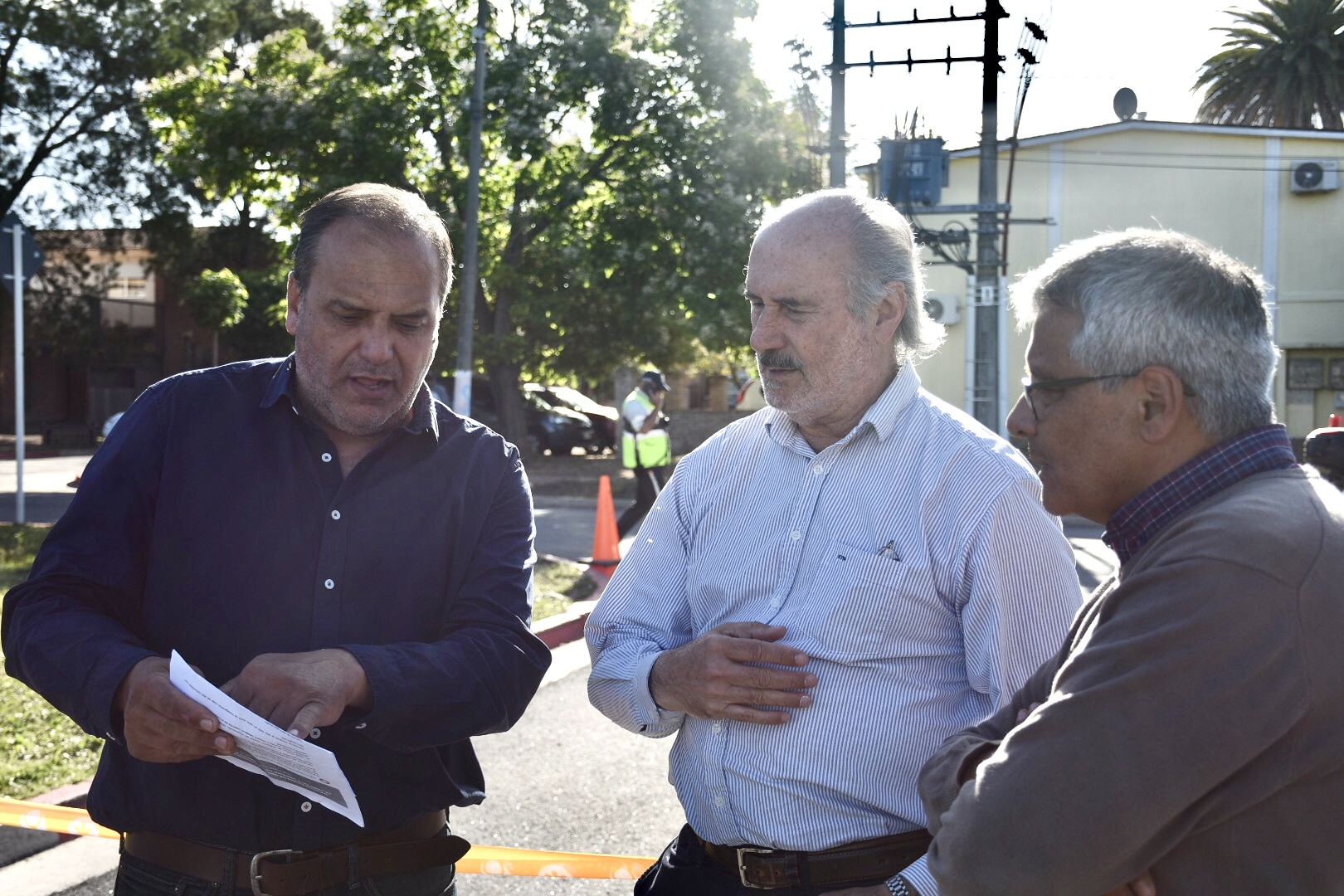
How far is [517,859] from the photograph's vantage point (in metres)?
3.82

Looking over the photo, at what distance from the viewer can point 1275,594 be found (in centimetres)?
150

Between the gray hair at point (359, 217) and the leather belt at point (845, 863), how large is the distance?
136cm

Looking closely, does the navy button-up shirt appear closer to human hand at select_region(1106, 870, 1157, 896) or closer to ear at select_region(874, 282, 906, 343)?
ear at select_region(874, 282, 906, 343)

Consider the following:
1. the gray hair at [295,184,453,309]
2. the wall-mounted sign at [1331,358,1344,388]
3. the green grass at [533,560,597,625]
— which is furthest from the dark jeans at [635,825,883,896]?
the wall-mounted sign at [1331,358,1344,388]

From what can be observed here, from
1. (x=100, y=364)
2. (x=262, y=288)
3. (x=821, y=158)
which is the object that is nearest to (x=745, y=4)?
(x=821, y=158)

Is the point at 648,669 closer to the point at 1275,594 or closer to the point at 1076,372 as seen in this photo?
the point at 1076,372

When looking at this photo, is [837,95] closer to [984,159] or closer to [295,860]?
[984,159]

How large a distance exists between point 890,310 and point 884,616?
65cm

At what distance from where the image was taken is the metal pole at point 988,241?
17.7 metres

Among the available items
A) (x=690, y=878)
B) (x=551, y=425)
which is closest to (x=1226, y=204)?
(x=551, y=425)

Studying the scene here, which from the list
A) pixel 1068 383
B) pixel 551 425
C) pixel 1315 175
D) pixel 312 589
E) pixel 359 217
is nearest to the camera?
pixel 1068 383

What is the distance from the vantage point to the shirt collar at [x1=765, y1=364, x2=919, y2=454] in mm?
2508

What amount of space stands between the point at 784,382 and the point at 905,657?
2.03ft

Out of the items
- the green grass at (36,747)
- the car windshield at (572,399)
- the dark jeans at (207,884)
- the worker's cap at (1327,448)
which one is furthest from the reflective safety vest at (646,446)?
the car windshield at (572,399)
